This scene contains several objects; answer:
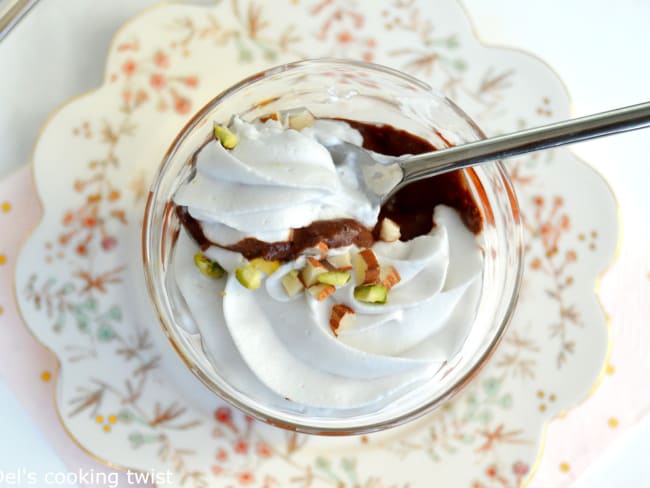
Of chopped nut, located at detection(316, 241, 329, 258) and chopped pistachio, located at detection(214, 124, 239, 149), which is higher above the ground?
chopped pistachio, located at detection(214, 124, 239, 149)

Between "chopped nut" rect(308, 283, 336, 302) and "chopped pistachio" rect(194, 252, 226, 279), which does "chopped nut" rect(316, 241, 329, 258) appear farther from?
"chopped pistachio" rect(194, 252, 226, 279)

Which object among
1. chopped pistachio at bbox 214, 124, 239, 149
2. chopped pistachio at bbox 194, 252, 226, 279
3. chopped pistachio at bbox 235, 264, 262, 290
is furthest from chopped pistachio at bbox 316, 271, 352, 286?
chopped pistachio at bbox 214, 124, 239, 149

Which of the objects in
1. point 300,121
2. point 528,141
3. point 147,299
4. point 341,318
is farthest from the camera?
point 147,299

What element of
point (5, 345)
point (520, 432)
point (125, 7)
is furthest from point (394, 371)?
point (125, 7)

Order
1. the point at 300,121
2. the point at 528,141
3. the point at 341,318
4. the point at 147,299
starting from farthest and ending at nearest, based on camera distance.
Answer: the point at 147,299, the point at 300,121, the point at 341,318, the point at 528,141

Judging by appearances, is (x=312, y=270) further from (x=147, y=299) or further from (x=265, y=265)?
(x=147, y=299)

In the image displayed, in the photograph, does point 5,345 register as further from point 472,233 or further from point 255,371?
point 472,233

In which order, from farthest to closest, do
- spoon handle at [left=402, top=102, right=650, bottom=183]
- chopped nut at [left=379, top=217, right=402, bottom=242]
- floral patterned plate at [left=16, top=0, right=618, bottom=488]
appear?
floral patterned plate at [left=16, top=0, right=618, bottom=488]
chopped nut at [left=379, top=217, right=402, bottom=242]
spoon handle at [left=402, top=102, right=650, bottom=183]

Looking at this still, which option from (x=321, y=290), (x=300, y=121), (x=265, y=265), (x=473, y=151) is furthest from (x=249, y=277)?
(x=473, y=151)
